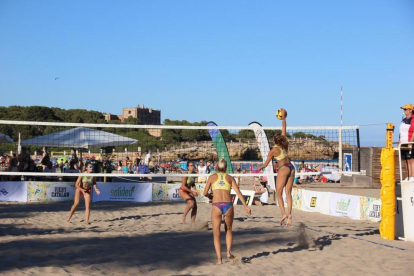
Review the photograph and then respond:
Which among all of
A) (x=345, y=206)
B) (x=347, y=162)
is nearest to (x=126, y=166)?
(x=345, y=206)

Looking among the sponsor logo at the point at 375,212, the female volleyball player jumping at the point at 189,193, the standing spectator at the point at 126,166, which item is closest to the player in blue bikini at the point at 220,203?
the female volleyball player jumping at the point at 189,193

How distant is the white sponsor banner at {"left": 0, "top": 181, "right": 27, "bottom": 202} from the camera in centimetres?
1650

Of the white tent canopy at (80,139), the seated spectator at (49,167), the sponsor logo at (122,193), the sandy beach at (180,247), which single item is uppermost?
the white tent canopy at (80,139)

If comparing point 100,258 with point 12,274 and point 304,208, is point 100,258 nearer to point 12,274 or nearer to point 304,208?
point 12,274

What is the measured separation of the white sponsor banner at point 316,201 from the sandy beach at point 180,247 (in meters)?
1.55

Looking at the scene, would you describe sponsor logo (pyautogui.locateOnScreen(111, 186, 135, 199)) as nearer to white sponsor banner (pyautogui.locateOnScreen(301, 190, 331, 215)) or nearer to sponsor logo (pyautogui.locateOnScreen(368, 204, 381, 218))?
white sponsor banner (pyautogui.locateOnScreen(301, 190, 331, 215))

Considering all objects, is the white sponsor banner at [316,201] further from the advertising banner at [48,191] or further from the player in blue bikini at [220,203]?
the player in blue bikini at [220,203]

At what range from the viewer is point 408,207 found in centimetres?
938

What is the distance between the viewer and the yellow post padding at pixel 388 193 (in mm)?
9539

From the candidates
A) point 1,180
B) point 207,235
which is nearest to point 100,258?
point 207,235

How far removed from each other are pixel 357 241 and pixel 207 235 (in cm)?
296

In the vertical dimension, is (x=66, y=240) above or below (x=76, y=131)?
below

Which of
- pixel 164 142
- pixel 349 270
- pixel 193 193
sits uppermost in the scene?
pixel 164 142

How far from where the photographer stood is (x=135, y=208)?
14781 mm
